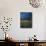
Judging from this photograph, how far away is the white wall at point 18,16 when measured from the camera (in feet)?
19.3

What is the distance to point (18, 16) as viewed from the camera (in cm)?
596

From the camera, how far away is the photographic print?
5.98 m

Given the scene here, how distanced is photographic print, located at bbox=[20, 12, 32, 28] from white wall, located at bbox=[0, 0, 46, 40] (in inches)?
5.1

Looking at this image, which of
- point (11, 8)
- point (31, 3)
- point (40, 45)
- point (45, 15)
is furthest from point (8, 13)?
point (40, 45)

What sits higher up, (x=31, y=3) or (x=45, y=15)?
(x=31, y=3)

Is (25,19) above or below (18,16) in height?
below

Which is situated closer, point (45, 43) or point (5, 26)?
point (45, 43)

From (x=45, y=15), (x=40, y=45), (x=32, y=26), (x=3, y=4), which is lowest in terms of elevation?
(x=40, y=45)

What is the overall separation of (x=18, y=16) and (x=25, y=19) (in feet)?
1.07

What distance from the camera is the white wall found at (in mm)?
5883

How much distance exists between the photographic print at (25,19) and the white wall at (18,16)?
0.42 ft

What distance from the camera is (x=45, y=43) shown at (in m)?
4.45

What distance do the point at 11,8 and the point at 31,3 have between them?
90cm

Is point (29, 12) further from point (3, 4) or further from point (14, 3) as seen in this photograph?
point (3, 4)
